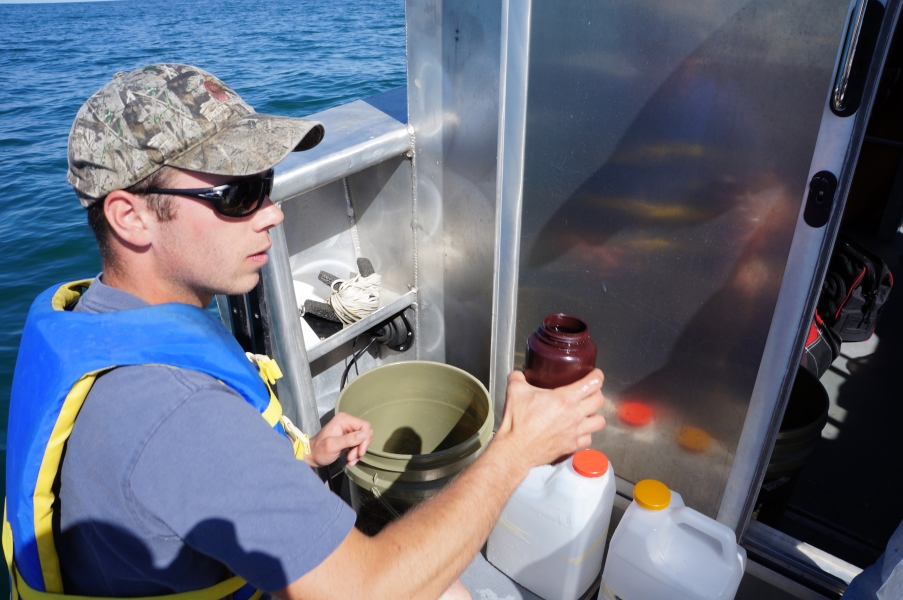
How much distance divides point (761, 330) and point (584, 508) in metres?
0.79

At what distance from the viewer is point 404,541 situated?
1256 mm

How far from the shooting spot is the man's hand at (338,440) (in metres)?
1.89

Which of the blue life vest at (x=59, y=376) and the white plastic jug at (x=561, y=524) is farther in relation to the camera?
A: the white plastic jug at (x=561, y=524)

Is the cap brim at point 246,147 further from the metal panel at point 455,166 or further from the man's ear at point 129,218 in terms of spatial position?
the metal panel at point 455,166

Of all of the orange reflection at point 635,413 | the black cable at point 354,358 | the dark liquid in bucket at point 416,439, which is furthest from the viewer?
the black cable at point 354,358

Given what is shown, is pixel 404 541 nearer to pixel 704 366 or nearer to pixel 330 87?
pixel 704 366

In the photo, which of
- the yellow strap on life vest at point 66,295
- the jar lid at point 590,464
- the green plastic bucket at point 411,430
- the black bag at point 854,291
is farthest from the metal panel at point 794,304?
the black bag at point 854,291

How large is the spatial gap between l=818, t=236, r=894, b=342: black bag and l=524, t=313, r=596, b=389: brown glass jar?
9.11 ft

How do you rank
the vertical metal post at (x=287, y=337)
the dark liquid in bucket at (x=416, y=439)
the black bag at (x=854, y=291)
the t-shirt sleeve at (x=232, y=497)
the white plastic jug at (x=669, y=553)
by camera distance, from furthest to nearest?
the black bag at (x=854, y=291)
the dark liquid in bucket at (x=416, y=439)
the vertical metal post at (x=287, y=337)
the white plastic jug at (x=669, y=553)
the t-shirt sleeve at (x=232, y=497)

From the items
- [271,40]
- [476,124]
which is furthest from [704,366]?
[271,40]

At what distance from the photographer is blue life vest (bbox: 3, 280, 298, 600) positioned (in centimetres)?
117

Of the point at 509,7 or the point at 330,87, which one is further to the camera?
the point at 330,87

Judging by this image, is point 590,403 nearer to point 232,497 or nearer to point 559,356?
point 559,356

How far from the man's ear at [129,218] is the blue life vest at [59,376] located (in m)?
0.15
